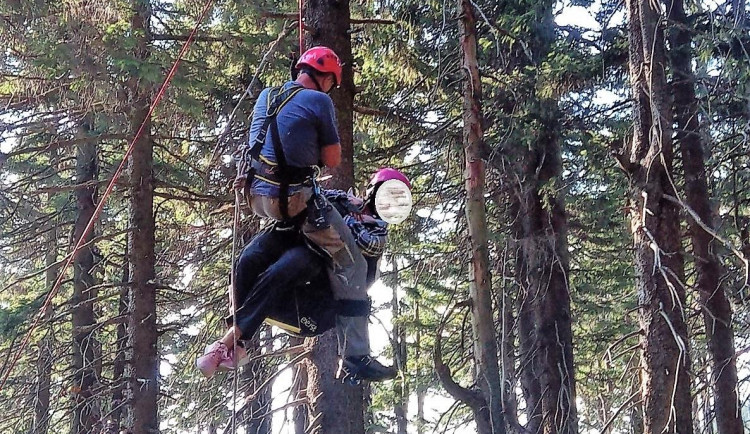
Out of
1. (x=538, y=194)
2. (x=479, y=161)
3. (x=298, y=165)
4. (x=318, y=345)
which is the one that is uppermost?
(x=538, y=194)

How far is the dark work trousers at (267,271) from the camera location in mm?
4797

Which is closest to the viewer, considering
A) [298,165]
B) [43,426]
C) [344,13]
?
[298,165]

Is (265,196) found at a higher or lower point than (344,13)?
lower

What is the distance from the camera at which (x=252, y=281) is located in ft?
16.3

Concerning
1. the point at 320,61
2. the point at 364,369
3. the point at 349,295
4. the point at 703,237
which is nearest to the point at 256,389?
the point at 364,369

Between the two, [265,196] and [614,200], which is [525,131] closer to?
[614,200]

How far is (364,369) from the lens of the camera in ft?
16.8

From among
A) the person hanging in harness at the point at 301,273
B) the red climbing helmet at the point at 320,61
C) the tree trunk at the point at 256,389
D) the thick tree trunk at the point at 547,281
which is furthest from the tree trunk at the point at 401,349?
the red climbing helmet at the point at 320,61

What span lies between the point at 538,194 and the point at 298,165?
5.31 meters

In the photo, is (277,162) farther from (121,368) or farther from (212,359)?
(121,368)

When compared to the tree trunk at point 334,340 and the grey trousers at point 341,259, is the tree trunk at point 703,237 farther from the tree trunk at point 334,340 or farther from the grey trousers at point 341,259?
the grey trousers at point 341,259

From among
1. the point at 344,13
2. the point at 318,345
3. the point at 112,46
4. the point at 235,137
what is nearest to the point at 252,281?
the point at 318,345

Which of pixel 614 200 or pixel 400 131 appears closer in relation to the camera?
pixel 400 131

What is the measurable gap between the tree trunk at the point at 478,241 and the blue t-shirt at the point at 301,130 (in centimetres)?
186
